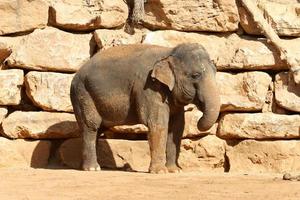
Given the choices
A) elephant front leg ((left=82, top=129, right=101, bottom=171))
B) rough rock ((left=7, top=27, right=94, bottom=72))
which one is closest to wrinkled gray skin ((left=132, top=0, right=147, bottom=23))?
rough rock ((left=7, top=27, right=94, bottom=72))

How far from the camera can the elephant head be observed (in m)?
9.38

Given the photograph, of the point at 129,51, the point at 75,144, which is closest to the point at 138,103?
the point at 129,51

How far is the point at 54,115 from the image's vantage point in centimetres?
1066

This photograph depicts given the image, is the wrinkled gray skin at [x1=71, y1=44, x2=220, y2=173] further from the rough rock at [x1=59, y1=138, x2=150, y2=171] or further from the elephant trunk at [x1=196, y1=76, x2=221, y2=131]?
the rough rock at [x1=59, y1=138, x2=150, y2=171]

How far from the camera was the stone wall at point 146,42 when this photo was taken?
10.6m

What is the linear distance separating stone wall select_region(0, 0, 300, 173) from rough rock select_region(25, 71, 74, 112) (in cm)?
1

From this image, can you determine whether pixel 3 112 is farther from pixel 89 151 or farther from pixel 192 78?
pixel 192 78

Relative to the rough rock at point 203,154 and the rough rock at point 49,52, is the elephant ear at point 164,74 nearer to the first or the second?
the rough rock at point 203,154

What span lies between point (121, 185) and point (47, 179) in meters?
1.04

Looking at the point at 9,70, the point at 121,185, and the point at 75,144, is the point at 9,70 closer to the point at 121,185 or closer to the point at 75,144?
the point at 75,144

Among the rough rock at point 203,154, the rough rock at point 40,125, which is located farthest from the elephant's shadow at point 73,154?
the rough rock at point 203,154

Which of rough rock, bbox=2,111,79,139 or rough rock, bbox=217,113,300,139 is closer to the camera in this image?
rough rock, bbox=217,113,300,139

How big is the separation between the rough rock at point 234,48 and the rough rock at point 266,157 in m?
1.02

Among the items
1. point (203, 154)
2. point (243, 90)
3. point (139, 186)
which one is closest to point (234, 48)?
point (243, 90)
